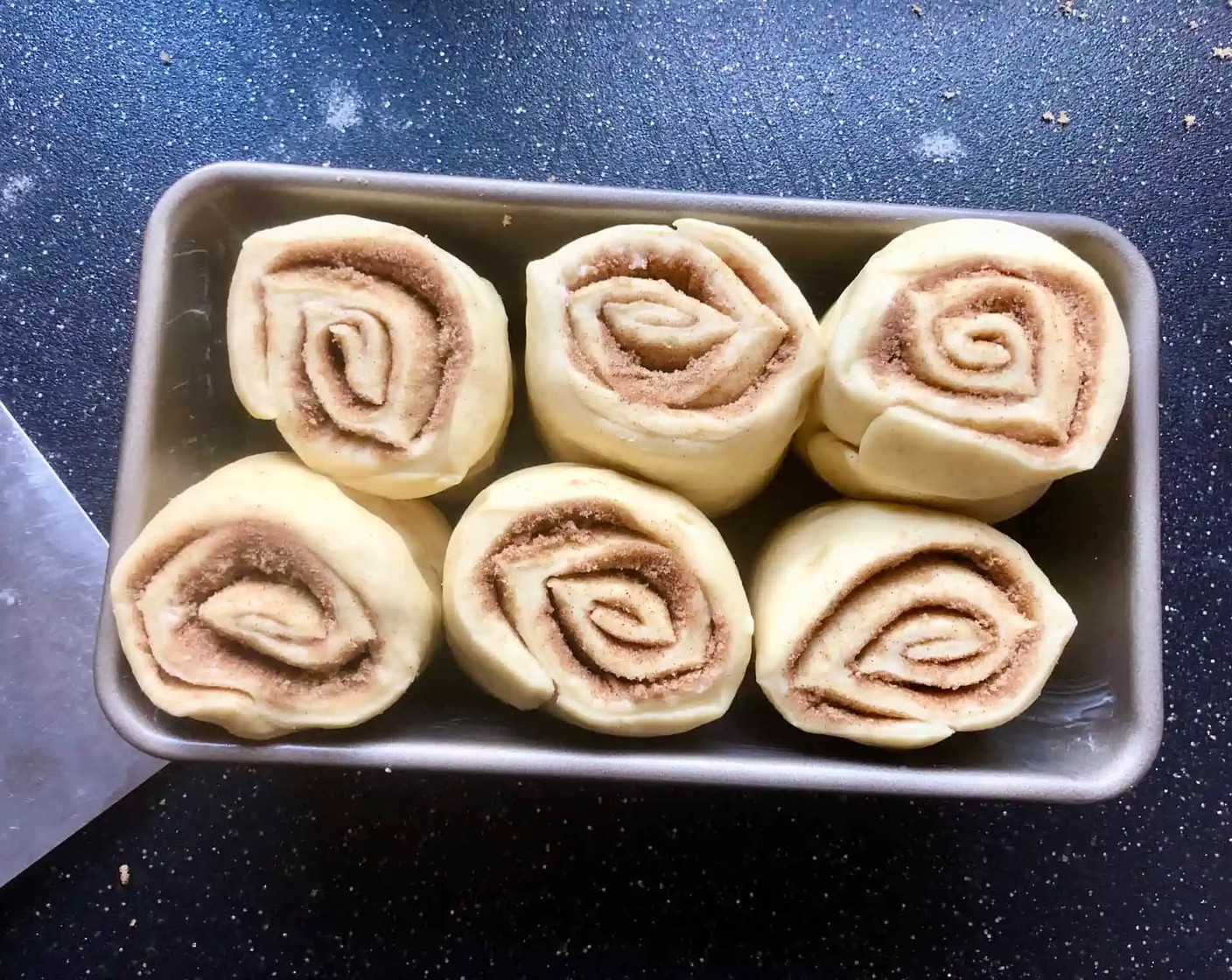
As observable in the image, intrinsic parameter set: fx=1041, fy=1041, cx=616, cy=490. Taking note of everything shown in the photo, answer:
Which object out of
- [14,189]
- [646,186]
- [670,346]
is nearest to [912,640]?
[670,346]

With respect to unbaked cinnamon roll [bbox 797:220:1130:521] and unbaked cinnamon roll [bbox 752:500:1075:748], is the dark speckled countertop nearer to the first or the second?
unbaked cinnamon roll [bbox 752:500:1075:748]

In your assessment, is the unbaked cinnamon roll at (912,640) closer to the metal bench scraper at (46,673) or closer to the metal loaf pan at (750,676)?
the metal loaf pan at (750,676)

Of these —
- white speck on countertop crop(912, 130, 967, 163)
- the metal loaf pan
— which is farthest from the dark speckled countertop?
the metal loaf pan

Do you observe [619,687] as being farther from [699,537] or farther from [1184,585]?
[1184,585]

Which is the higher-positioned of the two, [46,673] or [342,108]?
[342,108]

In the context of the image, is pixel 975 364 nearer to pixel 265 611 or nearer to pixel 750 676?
pixel 750 676
